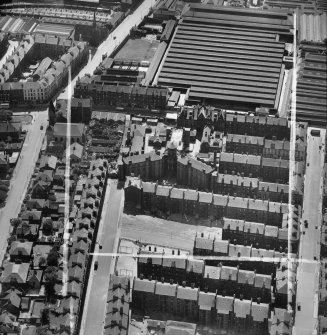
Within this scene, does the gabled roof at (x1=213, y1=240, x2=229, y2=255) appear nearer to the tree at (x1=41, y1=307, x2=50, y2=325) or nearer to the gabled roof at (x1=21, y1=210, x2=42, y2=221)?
the tree at (x1=41, y1=307, x2=50, y2=325)

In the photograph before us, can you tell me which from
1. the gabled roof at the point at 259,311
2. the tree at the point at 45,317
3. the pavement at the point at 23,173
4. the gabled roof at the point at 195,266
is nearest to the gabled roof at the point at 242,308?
the gabled roof at the point at 259,311

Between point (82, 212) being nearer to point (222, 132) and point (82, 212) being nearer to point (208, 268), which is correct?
point (208, 268)

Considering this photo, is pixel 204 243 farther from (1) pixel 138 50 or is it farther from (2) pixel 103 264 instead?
(1) pixel 138 50

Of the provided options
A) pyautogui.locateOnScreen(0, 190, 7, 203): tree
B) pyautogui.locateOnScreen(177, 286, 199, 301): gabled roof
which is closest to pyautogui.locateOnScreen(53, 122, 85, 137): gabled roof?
pyautogui.locateOnScreen(0, 190, 7, 203): tree

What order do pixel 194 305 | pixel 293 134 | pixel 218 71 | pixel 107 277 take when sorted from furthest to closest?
pixel 218 71, pixel 293 134, pixel 107 277, pixel 194 305

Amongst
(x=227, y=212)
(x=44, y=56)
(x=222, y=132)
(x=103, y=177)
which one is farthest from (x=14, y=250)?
(x=44, y=56)

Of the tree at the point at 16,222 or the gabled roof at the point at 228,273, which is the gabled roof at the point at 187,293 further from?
the tree at the point at 16,222
